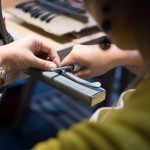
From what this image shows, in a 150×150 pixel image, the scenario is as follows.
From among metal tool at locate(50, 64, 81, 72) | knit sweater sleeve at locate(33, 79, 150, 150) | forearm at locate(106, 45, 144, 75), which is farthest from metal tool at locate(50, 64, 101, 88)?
knit sweater sleeve at locate(33, 79, 150, 150)

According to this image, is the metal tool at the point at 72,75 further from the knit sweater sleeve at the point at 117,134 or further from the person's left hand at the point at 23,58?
the knit sweater sleeve at the point at 117,134

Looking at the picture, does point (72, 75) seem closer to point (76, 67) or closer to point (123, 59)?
point (76, 67)

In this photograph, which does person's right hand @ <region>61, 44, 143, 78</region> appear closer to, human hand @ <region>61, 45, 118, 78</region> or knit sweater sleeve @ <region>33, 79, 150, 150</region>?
human hand @ <region>61, 45, 118, 78</region>

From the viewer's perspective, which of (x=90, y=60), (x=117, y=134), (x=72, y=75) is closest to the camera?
(x=117, y=134)

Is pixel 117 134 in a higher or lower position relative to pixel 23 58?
higher

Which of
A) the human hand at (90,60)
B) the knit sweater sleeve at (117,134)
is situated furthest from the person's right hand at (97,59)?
the knit sweater sleeve at (117,134)

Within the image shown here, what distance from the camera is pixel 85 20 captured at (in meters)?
1.13

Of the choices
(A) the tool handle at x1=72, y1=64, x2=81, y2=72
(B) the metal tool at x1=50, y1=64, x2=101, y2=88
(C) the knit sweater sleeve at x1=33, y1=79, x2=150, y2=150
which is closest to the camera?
(C) the knit sweater sleeve at x1=33, y1=79, x2=150, y2=150

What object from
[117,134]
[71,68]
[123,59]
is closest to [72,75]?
[71,68]

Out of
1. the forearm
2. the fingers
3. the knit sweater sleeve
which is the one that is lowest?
the forearm

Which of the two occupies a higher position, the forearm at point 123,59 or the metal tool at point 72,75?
the metal tool at point 72,75

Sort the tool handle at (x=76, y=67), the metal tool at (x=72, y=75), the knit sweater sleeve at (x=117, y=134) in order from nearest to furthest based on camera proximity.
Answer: the knit sweater sleeve at (x=117, y=134) < the metal tool at (x=72, y=75) < the tool handle at (x=76, y=67)

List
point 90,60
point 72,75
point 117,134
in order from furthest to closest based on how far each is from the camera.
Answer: point 90,60
point 72,75
point 117,134

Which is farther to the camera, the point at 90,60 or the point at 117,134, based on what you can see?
the point at 90,60
